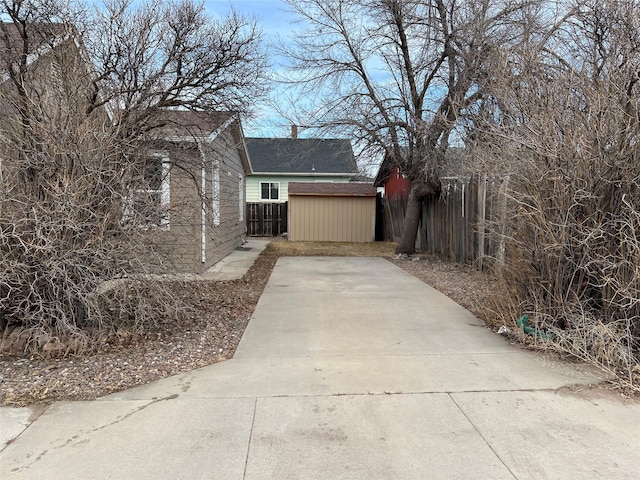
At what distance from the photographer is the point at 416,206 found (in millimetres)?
13406

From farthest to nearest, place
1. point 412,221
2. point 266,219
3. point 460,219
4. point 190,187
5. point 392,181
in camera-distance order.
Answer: point 266,219 < point 392,181 < point 412,221 < point 460,219 < point 190,187

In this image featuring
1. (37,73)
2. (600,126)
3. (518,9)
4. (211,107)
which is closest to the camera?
(600,126)

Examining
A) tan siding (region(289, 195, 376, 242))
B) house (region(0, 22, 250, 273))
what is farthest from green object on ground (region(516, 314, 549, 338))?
tan siding (region(289, 195, 376, 242))

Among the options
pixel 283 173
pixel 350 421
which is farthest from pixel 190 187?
pixel 283 173

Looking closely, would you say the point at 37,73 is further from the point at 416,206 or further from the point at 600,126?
the point at 416,206

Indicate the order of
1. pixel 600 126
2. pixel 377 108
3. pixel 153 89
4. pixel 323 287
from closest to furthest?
pixel 600 126 < pixel 153 89 < pixel 323 287 < pixel 377 108

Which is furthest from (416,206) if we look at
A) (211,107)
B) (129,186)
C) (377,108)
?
(129,186)

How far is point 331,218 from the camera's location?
19875 mm

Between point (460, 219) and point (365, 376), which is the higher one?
point (460, 219)

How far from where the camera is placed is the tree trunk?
13278 millimetres

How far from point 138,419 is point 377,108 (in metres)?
10.5

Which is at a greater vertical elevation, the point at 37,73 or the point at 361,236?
the point at 37,73

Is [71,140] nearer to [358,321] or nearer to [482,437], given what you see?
[358,321]

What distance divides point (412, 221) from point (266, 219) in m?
10.4
